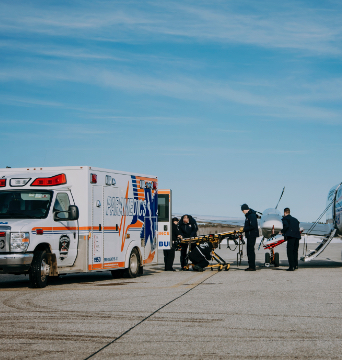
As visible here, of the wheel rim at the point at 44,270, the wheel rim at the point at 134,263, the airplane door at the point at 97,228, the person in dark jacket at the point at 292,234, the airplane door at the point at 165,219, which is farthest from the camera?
the person in dark jacket at the point at 292,234

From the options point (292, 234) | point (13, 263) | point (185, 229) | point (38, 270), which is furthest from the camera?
point (185, 229)

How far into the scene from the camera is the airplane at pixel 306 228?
20016 mm

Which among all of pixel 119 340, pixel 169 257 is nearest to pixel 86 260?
pixel 169 257

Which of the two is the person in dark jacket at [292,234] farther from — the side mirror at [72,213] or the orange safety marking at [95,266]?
the side mirror at [72,213]

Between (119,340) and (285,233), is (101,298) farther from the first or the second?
(285,233)

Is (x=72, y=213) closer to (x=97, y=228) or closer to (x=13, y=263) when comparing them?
(x=97, y=228)

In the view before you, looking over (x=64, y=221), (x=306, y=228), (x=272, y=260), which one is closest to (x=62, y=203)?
(x=64, y=221)

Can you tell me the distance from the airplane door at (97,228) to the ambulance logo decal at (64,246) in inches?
26.3

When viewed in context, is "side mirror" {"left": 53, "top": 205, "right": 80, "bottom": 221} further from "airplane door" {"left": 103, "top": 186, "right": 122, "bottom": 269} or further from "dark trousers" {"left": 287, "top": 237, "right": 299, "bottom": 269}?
"dark trousers" {"left": 287, "top": 237, "right": 299, "bottom": 269}

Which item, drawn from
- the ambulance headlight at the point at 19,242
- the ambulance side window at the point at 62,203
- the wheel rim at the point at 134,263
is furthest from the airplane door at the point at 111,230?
the ambulance headlight at the point at 19,242

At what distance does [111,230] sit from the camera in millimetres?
14344

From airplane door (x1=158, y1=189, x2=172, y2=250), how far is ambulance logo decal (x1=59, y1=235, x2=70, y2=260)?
510 cm

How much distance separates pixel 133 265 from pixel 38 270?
3.85 m

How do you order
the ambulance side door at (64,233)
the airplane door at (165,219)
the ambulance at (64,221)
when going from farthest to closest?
the airplane door at (165,219), the ambulance side door at (64,233), the ambulance at (64,221)
